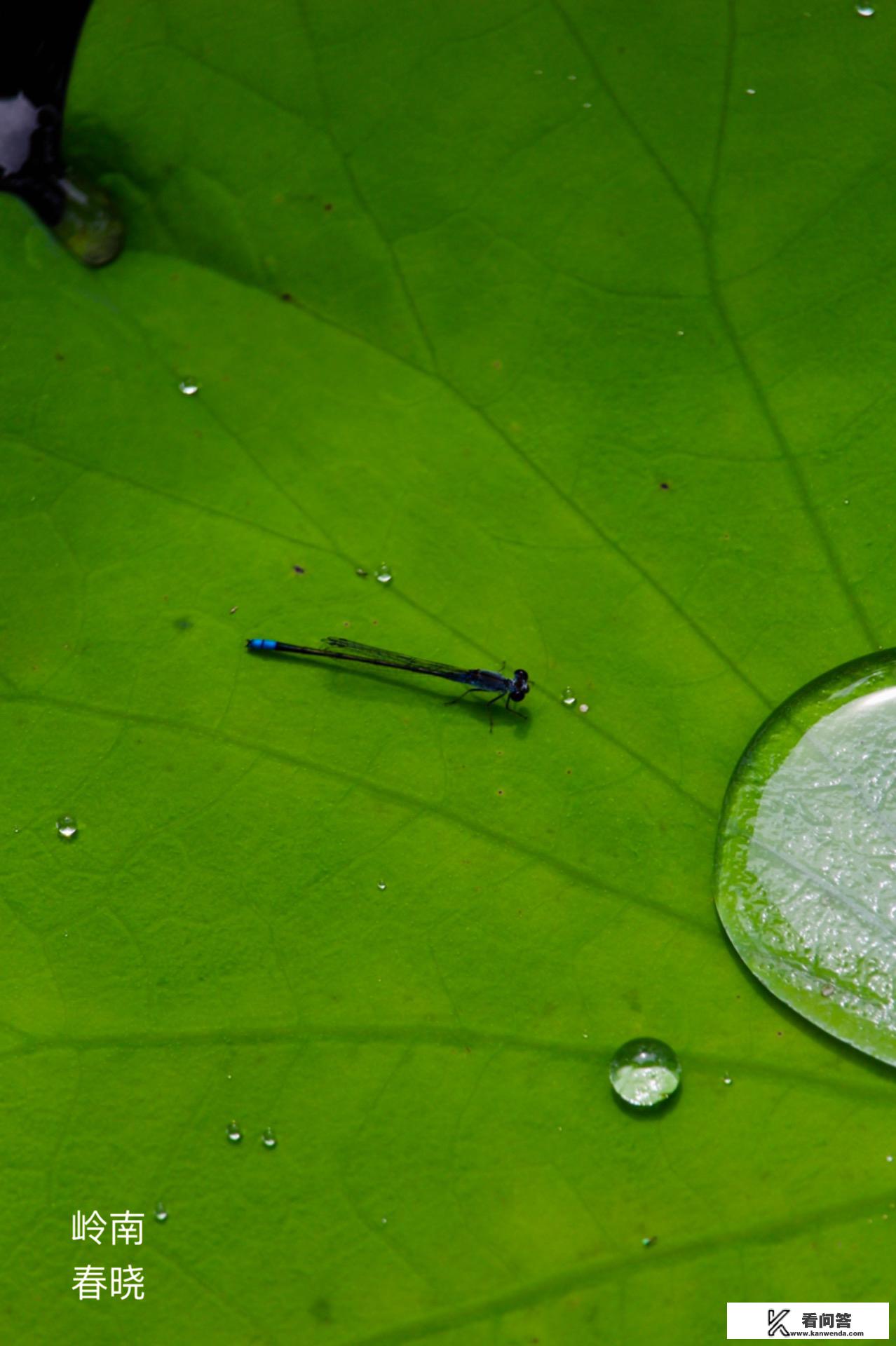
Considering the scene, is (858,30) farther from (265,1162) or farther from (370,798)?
(265,1162)

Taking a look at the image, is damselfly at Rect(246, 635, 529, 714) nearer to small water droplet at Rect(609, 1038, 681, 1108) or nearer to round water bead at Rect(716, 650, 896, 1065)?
round water bead at Rect(716, 650, 896, 1065)

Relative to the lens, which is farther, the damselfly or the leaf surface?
the damselfly

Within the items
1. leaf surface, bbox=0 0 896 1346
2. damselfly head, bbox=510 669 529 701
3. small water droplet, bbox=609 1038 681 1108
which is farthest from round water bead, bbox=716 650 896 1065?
damselfly head, bbox=510 669 529 701

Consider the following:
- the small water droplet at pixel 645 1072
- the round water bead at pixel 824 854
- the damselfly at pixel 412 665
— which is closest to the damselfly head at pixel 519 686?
the damselfly at pixel 412 665

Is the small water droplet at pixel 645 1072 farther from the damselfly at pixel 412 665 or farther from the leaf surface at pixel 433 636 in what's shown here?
the damselfly at pixel 412 665

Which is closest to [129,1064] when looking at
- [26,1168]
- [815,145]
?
[26,1168]

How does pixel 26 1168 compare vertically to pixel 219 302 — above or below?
below
